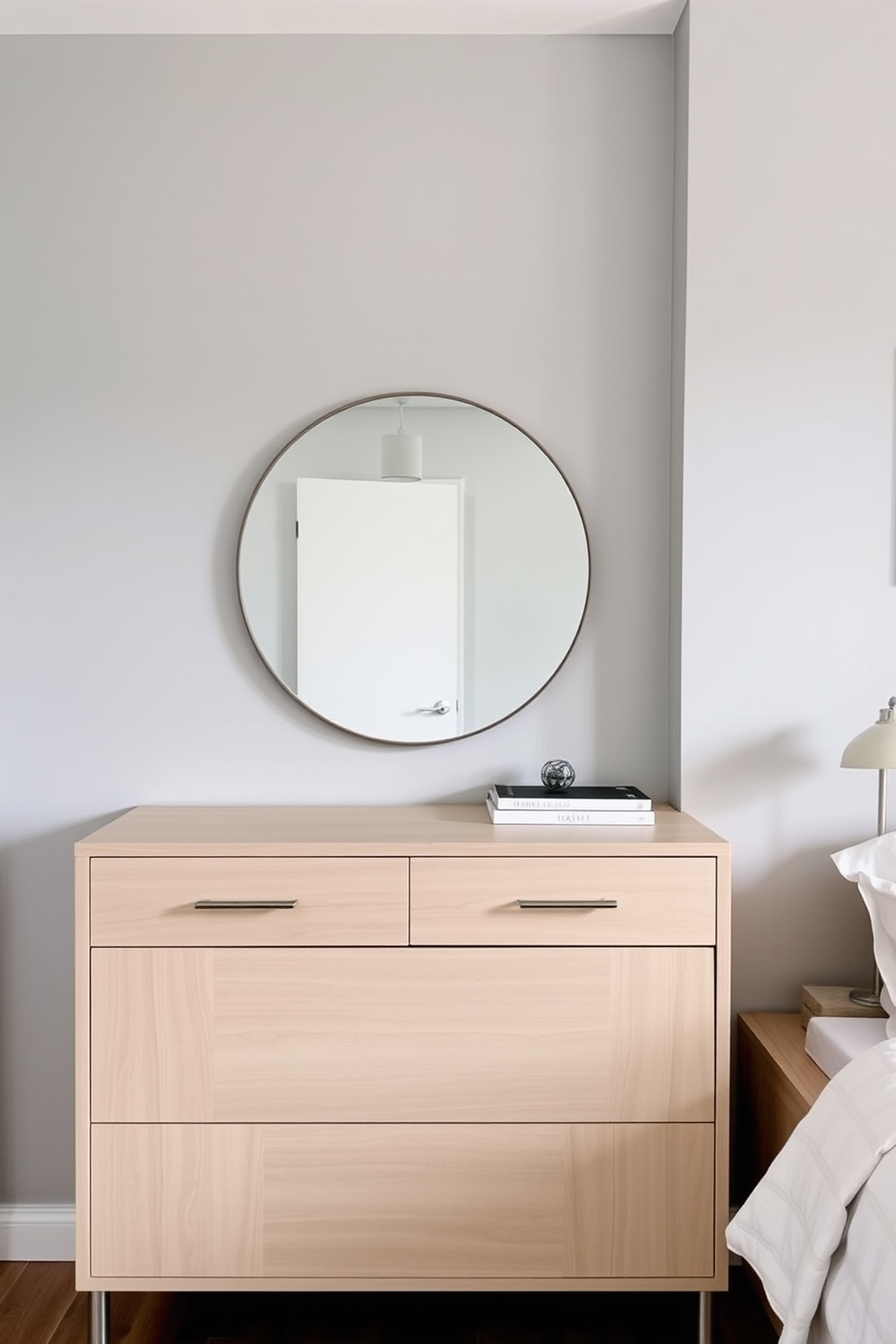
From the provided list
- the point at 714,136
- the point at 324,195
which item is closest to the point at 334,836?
the point at 324,195

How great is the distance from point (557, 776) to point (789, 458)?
79cm

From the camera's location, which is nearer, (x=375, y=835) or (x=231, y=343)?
(x=375, y=835)

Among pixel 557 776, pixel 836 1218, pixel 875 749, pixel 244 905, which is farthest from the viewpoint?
pixel 557 776

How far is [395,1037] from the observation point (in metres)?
1.75

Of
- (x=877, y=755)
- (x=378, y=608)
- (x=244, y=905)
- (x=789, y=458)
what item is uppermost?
(x=789, y=458)

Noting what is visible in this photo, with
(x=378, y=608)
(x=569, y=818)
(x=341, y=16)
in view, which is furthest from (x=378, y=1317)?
(x=341, y=16)

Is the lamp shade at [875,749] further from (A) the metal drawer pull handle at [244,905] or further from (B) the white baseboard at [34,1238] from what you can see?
(B) the white baseboard at [34,1238]

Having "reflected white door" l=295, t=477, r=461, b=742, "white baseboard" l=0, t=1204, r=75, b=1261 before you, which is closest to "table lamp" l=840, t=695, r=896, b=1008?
"reflected white door" l=295, t=477, r=461, b=742

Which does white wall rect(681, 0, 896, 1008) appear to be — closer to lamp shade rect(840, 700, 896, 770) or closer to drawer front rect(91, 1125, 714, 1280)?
lamp shade rect(840, 700, 896, 770)

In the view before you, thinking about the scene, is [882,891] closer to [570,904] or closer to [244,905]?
[570,904]

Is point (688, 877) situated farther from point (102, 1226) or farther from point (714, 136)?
point (714, 136)

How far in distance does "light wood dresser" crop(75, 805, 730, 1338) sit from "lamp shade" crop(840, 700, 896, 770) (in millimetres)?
324

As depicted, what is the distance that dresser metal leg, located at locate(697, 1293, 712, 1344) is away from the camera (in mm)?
1787

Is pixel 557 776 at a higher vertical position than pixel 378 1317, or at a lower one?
higher
